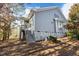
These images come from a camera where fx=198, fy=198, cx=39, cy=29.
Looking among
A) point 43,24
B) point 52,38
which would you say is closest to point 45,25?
point 43,24

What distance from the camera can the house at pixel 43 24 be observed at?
6.49ft

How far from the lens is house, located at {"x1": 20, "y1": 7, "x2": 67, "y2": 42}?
6.49 feet

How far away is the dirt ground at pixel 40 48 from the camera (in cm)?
195

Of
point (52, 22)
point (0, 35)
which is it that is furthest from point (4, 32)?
point (52, 22)

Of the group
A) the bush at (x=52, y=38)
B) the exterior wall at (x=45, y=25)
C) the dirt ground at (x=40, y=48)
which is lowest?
the dirt ground at (x=40, y=48)

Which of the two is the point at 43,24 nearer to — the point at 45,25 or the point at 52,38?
the point at 45,25

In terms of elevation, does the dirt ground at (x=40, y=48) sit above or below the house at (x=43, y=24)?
below

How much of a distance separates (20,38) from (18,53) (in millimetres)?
150

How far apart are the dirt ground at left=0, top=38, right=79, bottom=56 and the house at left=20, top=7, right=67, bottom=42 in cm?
7

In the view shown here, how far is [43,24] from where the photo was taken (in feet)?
6.50

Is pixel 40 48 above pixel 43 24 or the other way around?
the other way around

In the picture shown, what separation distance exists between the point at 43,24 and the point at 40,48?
24 cm

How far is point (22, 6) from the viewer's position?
1995 mm

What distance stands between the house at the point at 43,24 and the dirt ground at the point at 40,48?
0.24 feet
